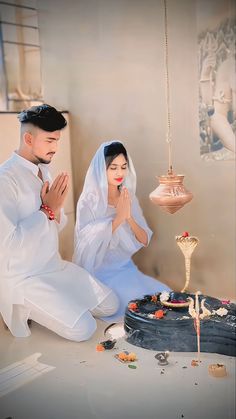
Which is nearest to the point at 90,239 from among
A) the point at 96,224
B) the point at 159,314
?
the point at 96,224

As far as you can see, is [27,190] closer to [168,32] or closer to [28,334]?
[28,334]

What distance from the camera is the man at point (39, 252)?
2.05 m

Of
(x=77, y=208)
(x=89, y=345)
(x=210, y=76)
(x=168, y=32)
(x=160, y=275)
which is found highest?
(x=168, y=32)

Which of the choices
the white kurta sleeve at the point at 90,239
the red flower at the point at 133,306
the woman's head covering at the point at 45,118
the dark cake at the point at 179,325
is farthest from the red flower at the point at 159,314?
the woman's head covering at the point at 45,118

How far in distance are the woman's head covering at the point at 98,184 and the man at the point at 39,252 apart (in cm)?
19

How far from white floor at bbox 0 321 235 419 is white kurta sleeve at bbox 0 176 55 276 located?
0.37 metres

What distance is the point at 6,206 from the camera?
2.05m

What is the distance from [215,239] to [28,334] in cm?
99

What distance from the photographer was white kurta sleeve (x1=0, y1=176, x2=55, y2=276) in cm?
204

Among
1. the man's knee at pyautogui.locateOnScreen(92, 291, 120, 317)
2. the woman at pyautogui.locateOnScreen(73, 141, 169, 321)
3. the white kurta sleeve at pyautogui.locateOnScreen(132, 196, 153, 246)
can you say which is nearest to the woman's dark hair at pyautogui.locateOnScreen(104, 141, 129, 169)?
the woman at pyautogui.locateOnScreen(73, 141, 169, 321)

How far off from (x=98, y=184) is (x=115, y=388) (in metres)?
0.94

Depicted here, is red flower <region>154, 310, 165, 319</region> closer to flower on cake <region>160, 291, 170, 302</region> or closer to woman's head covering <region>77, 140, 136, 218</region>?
flower on cake <region>160, 291, 170, 302</region>

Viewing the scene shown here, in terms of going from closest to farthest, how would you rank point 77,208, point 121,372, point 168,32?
point 121,372 < point 168,32 < point 77,208

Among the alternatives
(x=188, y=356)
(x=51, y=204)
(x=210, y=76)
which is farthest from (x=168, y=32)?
(x=188, y=356)
